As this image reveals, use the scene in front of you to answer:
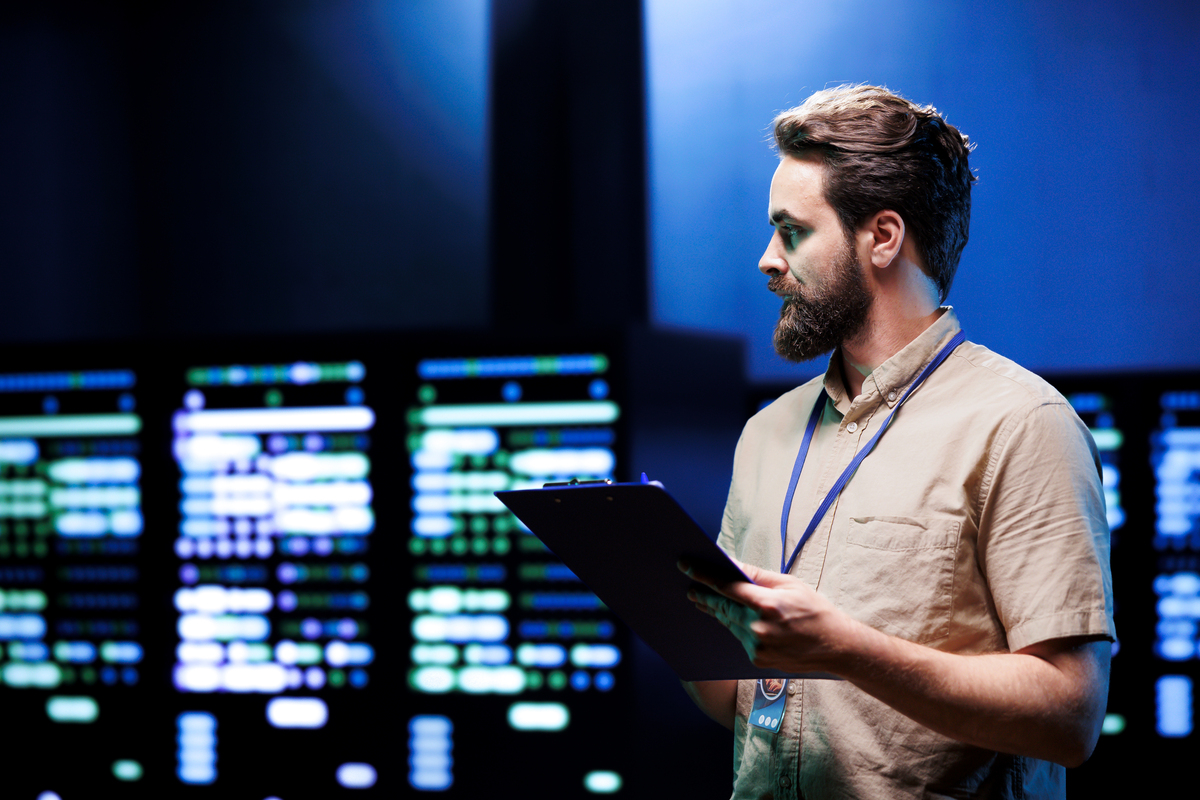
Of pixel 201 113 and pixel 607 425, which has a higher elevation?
pixel 201 113

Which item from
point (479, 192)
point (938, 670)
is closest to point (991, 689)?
point (938, 670)

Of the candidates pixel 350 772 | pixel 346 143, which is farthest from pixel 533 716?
pixel 346 143

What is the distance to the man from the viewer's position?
84 centimetres

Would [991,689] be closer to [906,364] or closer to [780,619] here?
[780,619]

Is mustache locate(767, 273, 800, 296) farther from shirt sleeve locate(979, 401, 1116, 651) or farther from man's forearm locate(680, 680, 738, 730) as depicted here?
man's forearm locate(680, 680, 738, 730)

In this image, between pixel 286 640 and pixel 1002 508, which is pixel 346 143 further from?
pixel 1002 508

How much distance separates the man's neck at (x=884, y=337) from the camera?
107 centimetres

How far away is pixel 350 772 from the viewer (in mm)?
2340

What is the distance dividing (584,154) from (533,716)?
1615 millimetres

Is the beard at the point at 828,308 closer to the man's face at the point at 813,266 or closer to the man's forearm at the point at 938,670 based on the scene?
the man's face at the point at 813,266

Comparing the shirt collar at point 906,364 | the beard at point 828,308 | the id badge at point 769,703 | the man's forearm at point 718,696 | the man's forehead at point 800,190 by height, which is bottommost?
the man's forearm at point 718,696

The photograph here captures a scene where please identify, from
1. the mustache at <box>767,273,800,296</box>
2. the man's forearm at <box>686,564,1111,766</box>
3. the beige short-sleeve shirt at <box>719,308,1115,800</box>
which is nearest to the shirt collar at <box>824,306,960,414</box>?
the beige short-sleeve shirt at <box>719,308,1115,800</box>

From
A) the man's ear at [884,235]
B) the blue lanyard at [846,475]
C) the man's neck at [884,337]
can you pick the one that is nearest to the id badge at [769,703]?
the blue lanyard at [846,475]

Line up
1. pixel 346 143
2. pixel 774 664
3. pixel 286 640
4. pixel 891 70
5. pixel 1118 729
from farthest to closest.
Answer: pixel 346 143, pixel 891 70, pixel 286 640, pixel 1118 729, pixel 774 664
